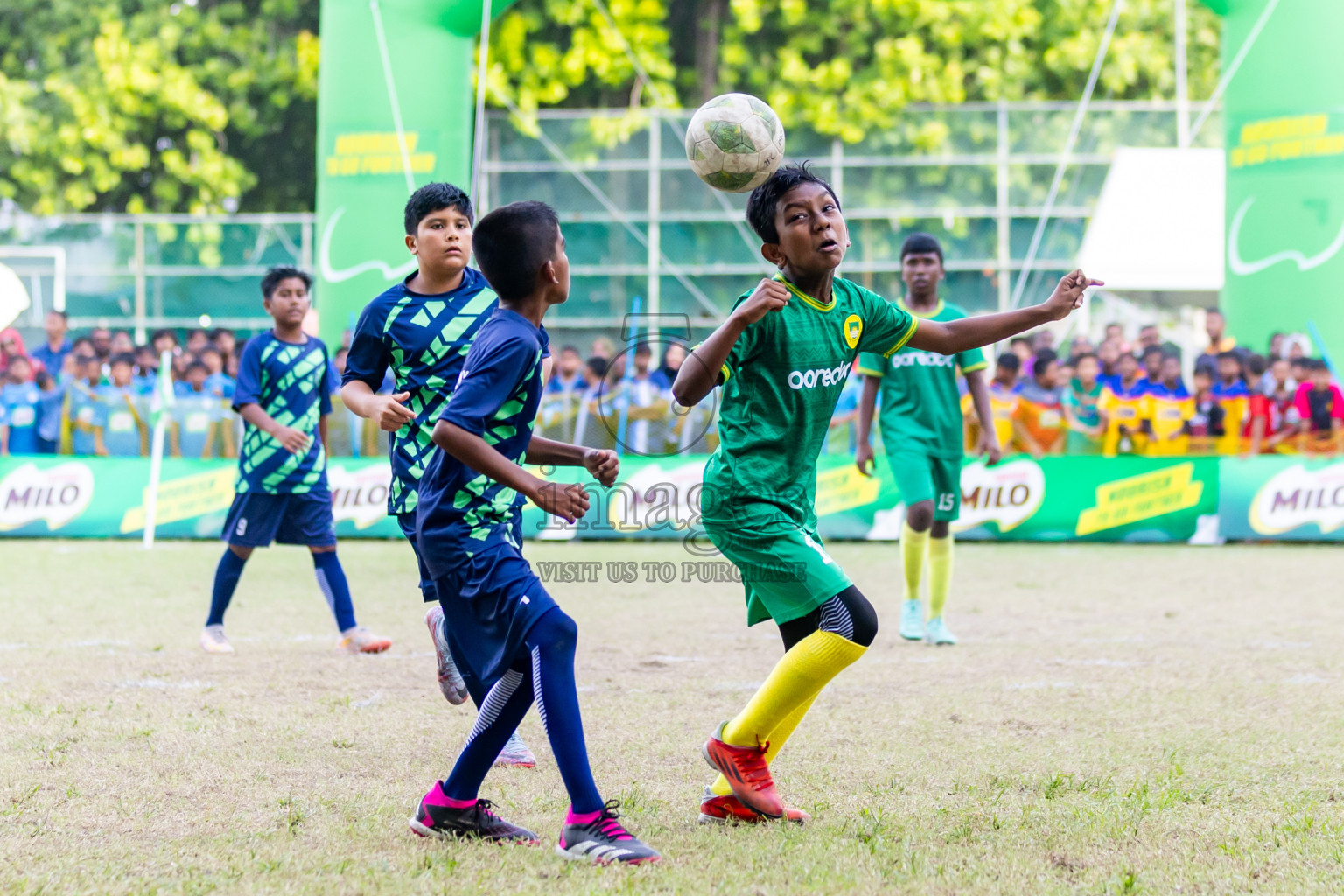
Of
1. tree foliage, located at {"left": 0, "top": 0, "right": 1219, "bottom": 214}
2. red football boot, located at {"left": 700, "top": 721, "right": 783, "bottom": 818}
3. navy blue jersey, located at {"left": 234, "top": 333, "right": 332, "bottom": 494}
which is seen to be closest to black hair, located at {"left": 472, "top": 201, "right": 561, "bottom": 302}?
red football boot, located at {"left": 700, "top": 721, "right": 783, "bottom": 818}

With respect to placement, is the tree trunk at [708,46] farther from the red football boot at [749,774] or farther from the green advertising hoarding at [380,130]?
the red football boot at [749,774]

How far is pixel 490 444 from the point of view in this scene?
3.55m

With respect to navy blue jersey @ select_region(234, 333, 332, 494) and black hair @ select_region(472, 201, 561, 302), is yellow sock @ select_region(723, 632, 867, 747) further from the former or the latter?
navy blue jersey @ select_region(234, 333, 332, 494)

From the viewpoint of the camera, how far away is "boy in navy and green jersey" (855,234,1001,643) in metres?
7.70

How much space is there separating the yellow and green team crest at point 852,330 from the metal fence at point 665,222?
1705 cm

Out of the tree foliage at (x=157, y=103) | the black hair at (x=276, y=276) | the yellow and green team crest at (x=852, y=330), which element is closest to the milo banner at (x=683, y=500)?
the black hair at (x=276, y=276)

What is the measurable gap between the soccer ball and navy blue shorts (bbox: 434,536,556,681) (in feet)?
5.46

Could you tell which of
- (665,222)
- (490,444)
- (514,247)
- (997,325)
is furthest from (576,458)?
(665,222)

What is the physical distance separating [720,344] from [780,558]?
2.30ft

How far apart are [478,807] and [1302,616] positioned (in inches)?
258

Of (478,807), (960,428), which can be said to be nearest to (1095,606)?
(960,428)

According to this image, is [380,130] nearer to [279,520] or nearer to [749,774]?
[279,520]

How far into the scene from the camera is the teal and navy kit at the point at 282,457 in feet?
23.9

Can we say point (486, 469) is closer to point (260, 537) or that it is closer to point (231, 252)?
point (260, 537)
